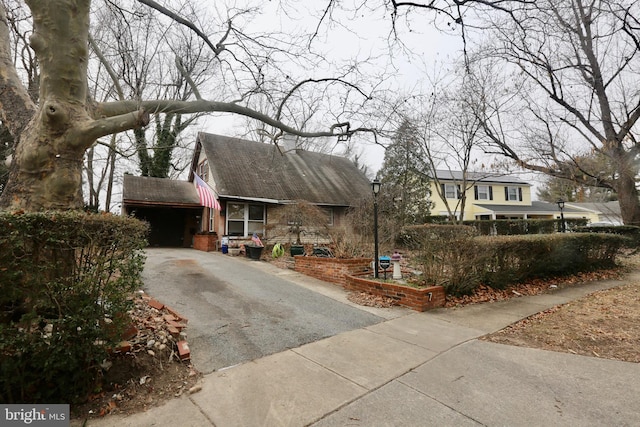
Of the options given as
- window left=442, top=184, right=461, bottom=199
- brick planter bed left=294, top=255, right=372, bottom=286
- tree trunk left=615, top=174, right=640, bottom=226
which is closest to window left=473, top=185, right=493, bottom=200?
window left=442, top=184, right=461, bottom=199

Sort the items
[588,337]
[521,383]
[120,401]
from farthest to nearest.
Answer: [588,337] < [521,383] < [120,401]

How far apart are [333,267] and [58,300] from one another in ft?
19.7

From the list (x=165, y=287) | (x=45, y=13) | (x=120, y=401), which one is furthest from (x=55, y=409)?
(x=45, y=13)

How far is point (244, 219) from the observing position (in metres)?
14.8

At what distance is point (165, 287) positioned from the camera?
20.4ft

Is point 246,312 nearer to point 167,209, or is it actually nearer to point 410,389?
point 410,389

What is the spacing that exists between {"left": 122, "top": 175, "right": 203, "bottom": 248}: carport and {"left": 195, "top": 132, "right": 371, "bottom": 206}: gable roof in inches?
83.0

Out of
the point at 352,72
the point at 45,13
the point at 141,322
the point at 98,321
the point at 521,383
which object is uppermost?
the point at 352,72

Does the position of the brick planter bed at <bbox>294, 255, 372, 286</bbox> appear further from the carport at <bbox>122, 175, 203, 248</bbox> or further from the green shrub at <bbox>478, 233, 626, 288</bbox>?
the carport at <bbox>122, 175, 203, 248</bbox>

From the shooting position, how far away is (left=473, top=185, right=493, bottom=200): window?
28.1 metres

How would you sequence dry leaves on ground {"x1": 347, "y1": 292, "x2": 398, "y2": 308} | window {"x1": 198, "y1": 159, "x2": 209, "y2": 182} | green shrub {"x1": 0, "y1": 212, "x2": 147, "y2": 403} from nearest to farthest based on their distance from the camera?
green shrub {"x1": 0, "y1": 212, "x2": 147, "y2": 403}
dry leaves on ground {"x1": 347, "y1": 292, "x2": 398, "y2": 308}
window {"x1": 198, "y1": 159, "x2": 209, "y2": 182}

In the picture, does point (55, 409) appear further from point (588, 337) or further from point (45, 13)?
point (588, 337)

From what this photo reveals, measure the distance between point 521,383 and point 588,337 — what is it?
2211 mm

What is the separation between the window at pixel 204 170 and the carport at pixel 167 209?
107 cm
